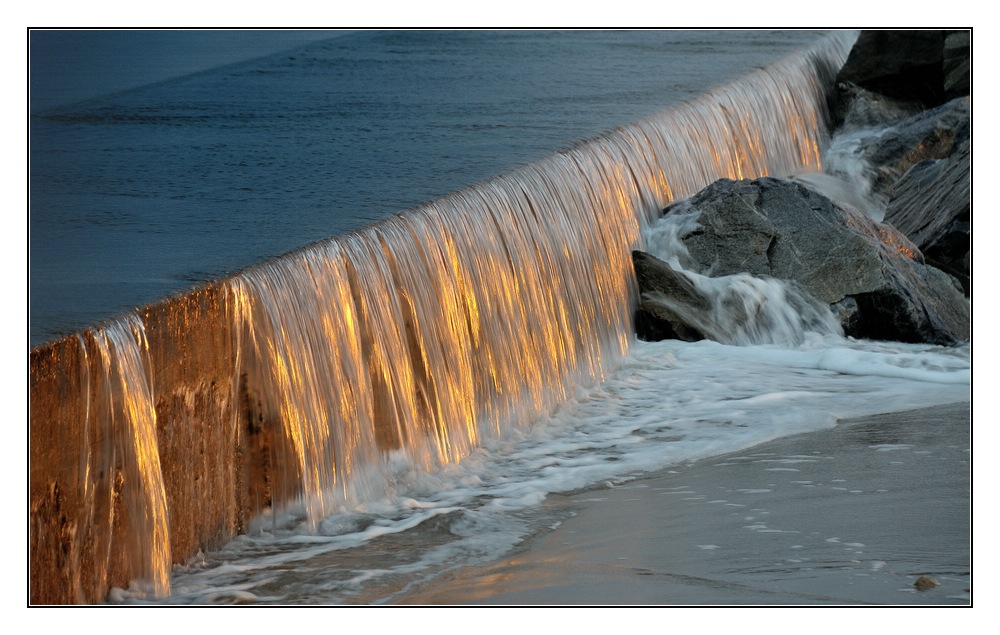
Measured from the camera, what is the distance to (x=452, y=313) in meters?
5.94

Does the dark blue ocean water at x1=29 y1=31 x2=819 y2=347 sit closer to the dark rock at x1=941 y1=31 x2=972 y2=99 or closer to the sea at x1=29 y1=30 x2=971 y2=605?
the sea at x1=29 y1=30 x2=971 y2=605

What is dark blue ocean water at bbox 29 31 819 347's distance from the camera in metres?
4.91

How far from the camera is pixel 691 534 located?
4.68m

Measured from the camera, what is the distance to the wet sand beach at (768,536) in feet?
13.5

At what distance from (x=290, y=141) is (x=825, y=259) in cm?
315

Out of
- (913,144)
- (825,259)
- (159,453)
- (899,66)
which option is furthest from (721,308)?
(899,66)

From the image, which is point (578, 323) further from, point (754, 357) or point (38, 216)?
point (38, 216)

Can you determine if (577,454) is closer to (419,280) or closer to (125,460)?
(419,280)

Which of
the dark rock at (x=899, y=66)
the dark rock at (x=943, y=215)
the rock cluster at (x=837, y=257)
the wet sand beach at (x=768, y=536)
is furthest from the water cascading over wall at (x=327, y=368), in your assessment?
the dark rock at (x=899, y=66)

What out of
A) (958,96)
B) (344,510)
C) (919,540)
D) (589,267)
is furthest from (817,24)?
(958,96)

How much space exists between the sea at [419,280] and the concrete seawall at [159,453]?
0.28 feet

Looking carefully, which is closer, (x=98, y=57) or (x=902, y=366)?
(x=98, y=57)

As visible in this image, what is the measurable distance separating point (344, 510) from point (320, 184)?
186 cm

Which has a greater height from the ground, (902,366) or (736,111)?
(736,111)
